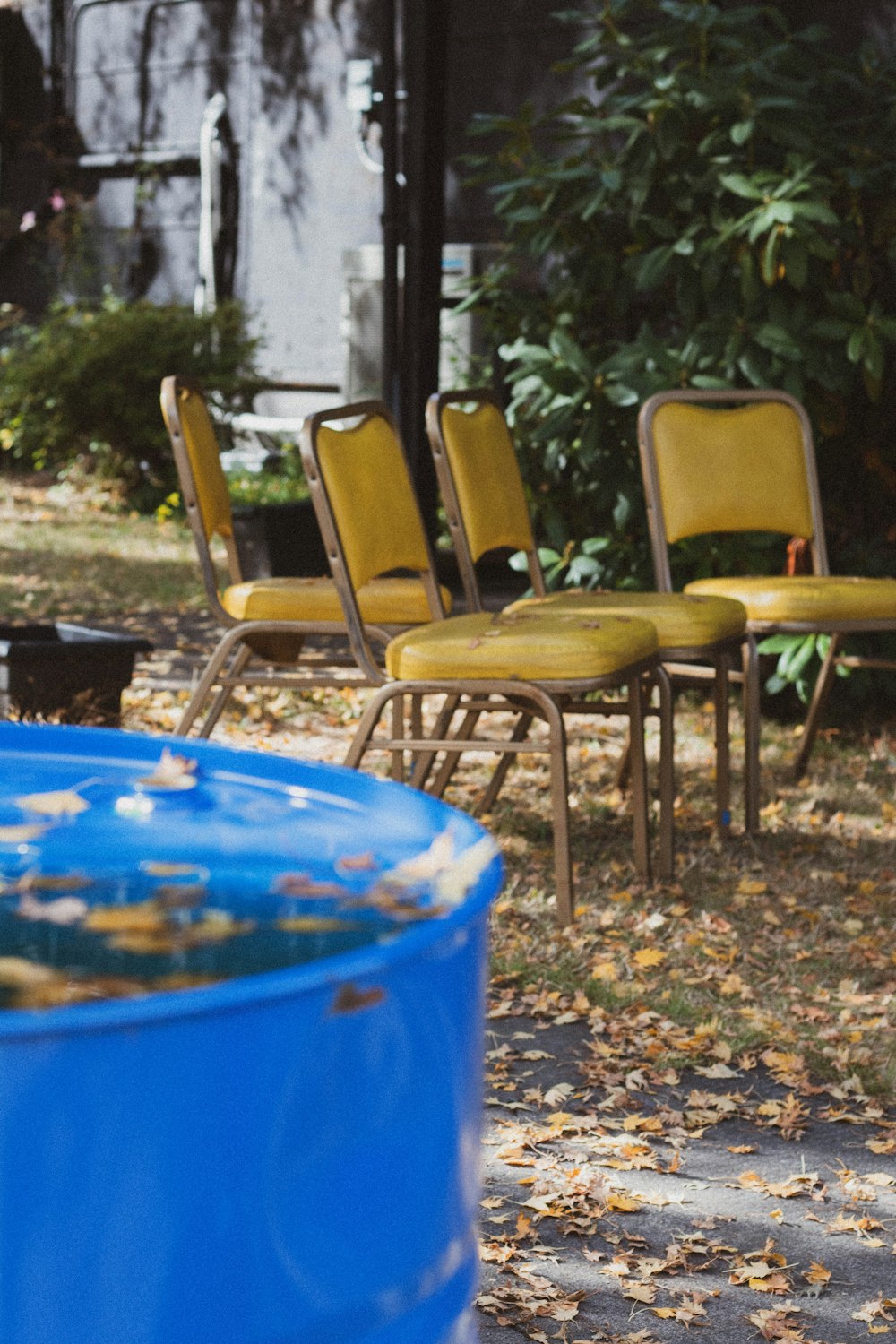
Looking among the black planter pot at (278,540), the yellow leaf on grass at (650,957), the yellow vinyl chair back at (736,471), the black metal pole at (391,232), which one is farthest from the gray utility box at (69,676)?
the black planter pot at (278,540)

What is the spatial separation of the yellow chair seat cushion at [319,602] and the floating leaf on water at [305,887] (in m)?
2.60

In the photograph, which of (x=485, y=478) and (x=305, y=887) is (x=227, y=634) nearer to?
(x=485, y=478)

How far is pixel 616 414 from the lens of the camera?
16.2 feet

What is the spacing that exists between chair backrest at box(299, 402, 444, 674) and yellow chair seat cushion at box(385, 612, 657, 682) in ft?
0.51

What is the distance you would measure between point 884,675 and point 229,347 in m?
6.64

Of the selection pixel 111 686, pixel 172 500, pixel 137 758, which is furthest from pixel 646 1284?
pixel 172 500

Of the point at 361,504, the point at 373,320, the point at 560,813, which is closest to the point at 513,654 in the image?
the point at 560,813

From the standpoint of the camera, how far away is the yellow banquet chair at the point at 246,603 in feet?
11.8

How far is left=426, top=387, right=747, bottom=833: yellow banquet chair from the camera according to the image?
3520mm

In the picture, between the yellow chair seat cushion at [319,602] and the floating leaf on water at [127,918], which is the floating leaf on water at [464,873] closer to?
the floating leaf on water at [127,918]

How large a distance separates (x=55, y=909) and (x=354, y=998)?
261 millimetres

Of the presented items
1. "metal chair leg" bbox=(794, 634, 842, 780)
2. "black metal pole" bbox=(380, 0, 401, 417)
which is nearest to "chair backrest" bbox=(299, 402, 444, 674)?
"metal chair leg" bbox=(794, 634, 842, 780)

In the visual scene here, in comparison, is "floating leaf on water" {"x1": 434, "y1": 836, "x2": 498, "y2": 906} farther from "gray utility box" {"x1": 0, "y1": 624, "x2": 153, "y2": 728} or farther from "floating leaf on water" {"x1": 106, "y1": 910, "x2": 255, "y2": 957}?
"gray utility box" {"x1": 0, "y1": 624, "x2": 153, "y2": 728}

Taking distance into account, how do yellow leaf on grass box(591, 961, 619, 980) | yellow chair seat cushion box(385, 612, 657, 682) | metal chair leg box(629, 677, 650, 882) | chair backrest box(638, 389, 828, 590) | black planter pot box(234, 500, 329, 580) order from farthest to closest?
black planter pot box(234, 500, 329, 580) → chair backrest box(638, 389, 828, 590) → metal chair leg box(629, 677, 650, 882) → yellow chair seat cushion box(385, 612, 657, 682) → yellow leaf on grass box(591, 961, 619, 980)
